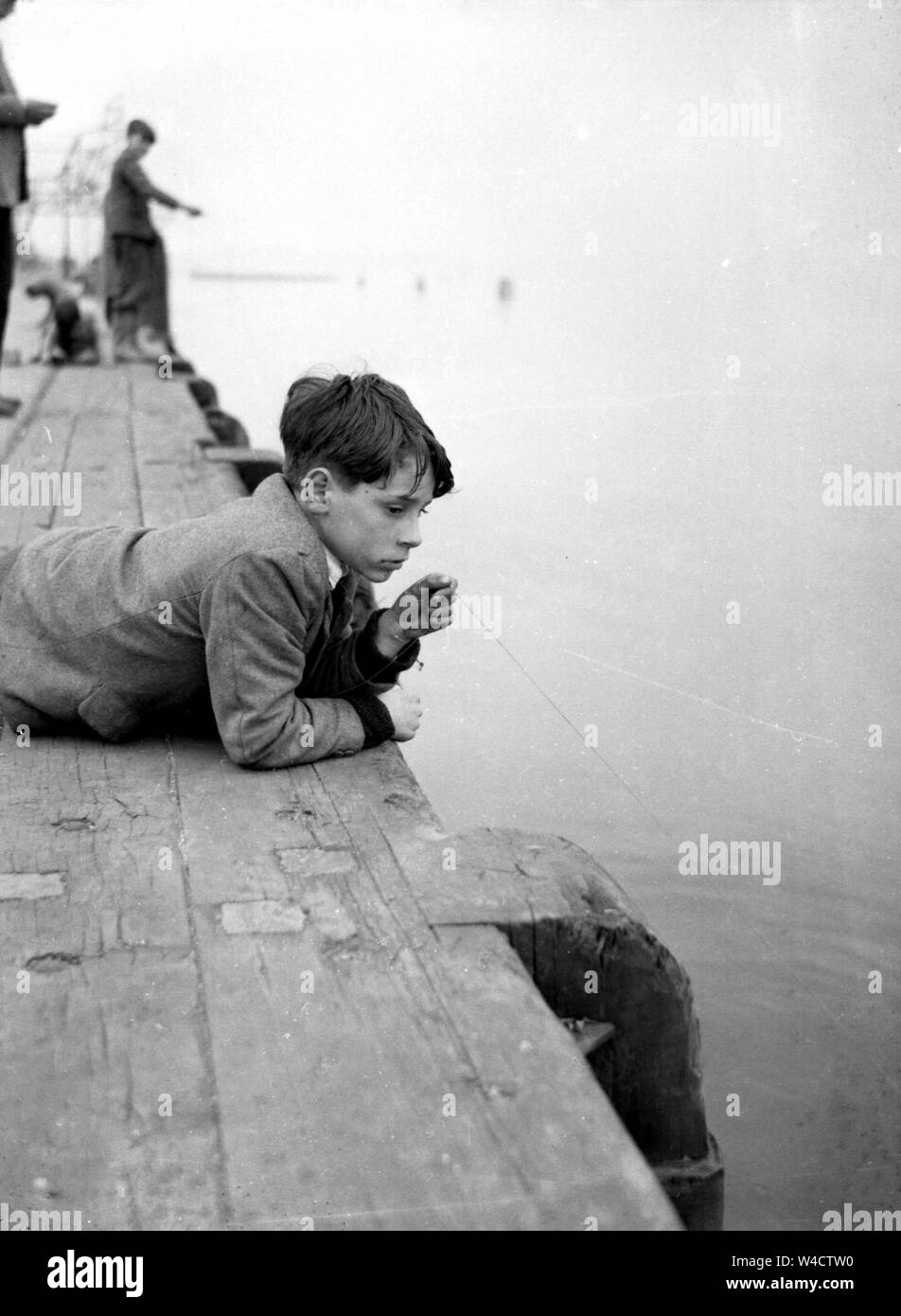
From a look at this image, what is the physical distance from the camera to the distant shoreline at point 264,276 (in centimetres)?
2325

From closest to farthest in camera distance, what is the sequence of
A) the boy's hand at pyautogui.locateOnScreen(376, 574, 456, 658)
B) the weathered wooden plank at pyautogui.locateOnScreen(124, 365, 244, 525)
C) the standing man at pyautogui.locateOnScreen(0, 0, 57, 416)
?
the boy's hand at pyautogui.locateOnScreen(376, 574, 456, 658), the weathered wooden plank at pyautogui.locateOnScreen(124, 365, 244, 525), the standing man at pyautogui.locateOnScreen(0, 0, 57, 416)

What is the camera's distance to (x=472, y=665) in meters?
6.58

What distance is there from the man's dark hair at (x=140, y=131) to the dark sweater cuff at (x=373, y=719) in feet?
28.7

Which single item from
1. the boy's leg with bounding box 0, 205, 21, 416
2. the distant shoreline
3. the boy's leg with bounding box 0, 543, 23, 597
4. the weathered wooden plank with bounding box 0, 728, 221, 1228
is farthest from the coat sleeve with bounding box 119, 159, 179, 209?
the distant shoreline

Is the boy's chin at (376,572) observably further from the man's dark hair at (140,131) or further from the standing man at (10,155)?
the man's dark hair at (140,131)

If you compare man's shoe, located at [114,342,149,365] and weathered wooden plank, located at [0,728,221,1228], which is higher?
man's shoe, located at [114,342,149,365]

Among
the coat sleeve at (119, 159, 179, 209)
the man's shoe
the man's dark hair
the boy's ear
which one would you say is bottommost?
the boy's ear

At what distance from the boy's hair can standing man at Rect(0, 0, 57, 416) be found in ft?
12.3

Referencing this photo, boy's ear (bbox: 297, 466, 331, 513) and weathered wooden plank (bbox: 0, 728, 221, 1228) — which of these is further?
boy's ear (bbox: 297, 466, 331, 513)

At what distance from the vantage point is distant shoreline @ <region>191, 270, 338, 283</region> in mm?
23250

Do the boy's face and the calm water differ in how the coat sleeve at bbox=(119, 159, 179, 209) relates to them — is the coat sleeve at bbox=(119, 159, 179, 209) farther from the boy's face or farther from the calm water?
the boy's face

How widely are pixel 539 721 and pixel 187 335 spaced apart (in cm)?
1288

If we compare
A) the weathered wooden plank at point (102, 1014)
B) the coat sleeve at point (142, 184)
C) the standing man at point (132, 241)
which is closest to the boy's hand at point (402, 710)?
the weathered wooden plank at point (102, 1014)

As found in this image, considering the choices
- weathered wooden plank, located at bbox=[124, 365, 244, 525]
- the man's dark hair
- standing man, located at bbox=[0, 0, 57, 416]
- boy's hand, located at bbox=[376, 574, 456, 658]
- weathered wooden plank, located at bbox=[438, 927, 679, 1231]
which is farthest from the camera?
the man's dark hair
